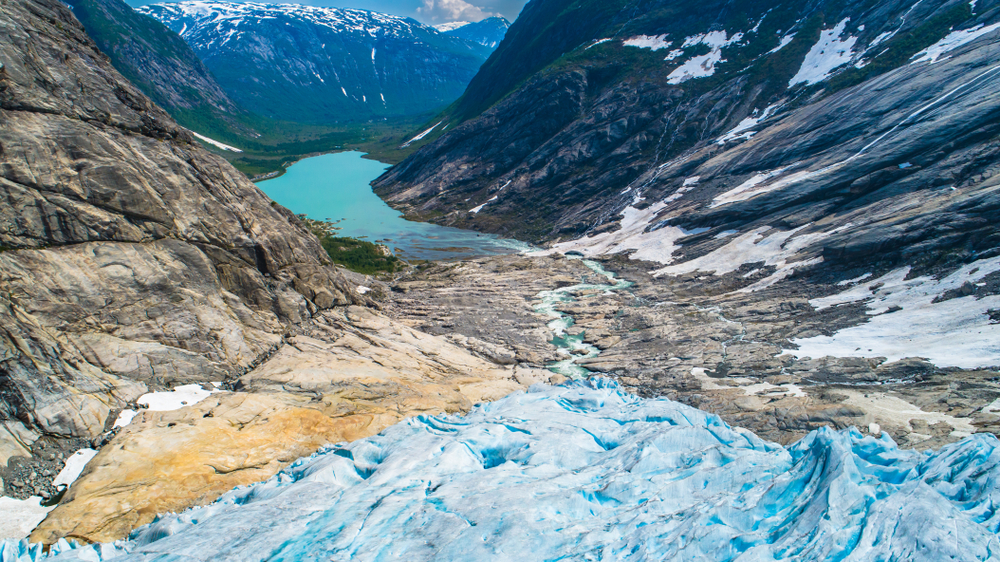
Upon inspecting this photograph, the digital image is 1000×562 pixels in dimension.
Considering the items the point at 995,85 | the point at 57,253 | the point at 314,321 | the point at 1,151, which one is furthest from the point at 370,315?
the point at 995,85

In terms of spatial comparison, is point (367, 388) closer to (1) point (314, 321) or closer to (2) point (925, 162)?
(1) point (314, 321)

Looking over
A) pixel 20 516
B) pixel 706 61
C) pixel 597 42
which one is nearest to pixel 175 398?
pixel 20 516

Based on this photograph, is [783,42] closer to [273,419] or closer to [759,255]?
[759,255]

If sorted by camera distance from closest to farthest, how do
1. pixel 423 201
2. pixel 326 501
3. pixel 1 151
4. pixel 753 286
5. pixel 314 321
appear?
pixel 326 501
pixel 1 151
pixel 314 321
pixel 753 286
pixel 423 201

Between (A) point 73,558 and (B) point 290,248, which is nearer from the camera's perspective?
(A) point 73,558

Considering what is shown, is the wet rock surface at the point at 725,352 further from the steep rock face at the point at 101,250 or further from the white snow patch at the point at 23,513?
the white snow patch at the point at 23,513

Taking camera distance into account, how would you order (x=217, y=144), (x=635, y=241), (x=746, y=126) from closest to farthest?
1. (x=635, y=241)
2. (x=746, y=126)
3. (x=217, y=144)
